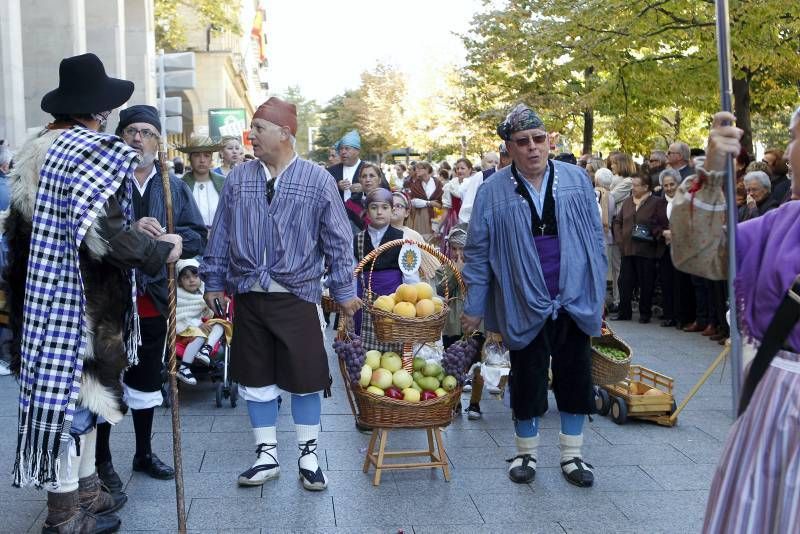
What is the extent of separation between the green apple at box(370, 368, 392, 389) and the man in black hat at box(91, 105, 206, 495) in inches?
48.2

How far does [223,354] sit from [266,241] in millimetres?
2553

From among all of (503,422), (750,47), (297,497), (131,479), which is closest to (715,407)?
(503,422)

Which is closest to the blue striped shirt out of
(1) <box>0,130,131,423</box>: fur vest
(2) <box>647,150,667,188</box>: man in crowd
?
(1) <box>0,130,131,423</box>: fur vest

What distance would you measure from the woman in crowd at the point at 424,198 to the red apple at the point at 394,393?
1104 cm

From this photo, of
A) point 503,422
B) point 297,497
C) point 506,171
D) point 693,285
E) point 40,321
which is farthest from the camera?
point 693,285

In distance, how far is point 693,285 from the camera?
39.3ft

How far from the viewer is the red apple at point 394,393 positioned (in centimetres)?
571

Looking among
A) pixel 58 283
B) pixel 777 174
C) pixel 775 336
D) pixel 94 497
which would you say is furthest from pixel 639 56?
pixel 775 336

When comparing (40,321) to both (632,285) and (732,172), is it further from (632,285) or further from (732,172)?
(632,285)

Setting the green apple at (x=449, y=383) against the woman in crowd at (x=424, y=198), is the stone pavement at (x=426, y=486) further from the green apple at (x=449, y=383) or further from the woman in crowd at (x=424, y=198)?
the woman in crowd at (x=424, y=198)

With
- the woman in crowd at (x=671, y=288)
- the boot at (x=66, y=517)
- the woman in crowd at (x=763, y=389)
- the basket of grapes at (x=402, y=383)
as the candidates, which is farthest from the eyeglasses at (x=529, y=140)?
the woman in crowd at (x=671, y=288)

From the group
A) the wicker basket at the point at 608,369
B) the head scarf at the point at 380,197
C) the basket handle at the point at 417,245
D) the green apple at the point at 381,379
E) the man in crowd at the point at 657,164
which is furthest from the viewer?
the man in crowd at the point at 657,164

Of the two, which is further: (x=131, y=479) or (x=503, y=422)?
(x=503, y=422)

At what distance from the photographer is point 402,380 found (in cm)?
577
